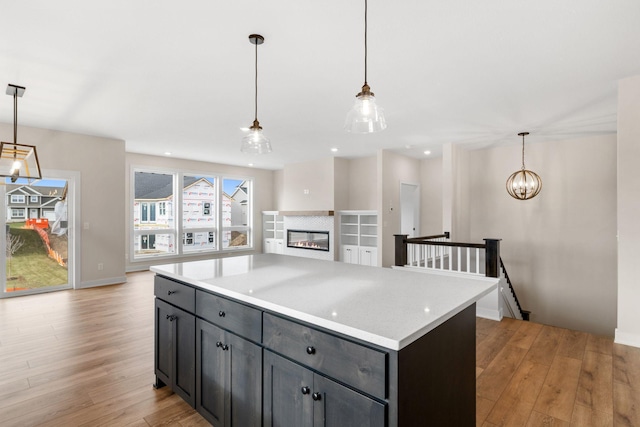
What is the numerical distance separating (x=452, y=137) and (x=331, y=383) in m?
5.21

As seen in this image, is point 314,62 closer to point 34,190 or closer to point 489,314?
point 489,314

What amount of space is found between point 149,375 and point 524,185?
592 cm

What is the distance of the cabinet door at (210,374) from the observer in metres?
1.80

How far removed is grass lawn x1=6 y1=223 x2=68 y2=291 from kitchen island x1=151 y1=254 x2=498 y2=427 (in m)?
4.29

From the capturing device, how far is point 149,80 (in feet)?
10.7

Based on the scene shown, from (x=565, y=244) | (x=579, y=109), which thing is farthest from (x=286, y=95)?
(x=565, y=244)

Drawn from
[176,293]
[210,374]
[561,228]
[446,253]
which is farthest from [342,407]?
[561,228]

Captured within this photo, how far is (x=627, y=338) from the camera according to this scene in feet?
10.6

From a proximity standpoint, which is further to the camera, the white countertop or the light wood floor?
the light wood floor

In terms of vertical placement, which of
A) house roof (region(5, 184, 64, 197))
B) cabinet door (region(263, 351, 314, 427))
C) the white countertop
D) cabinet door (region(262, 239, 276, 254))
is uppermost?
house roof (region(5, 184, 64, 197))

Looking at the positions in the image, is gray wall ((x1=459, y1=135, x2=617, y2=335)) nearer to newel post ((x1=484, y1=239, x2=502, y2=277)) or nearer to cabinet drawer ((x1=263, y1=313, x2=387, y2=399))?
newel post ((x1=484, y1=239, x2=502, y2=277))

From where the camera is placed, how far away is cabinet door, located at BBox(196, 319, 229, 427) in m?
1.80

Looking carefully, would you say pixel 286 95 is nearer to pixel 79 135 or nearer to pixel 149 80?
pixel 149 80

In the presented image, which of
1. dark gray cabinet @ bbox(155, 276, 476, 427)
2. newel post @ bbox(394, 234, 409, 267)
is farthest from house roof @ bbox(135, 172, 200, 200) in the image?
dark gray cabinet @ bbox(155, 276, 476, 427)
